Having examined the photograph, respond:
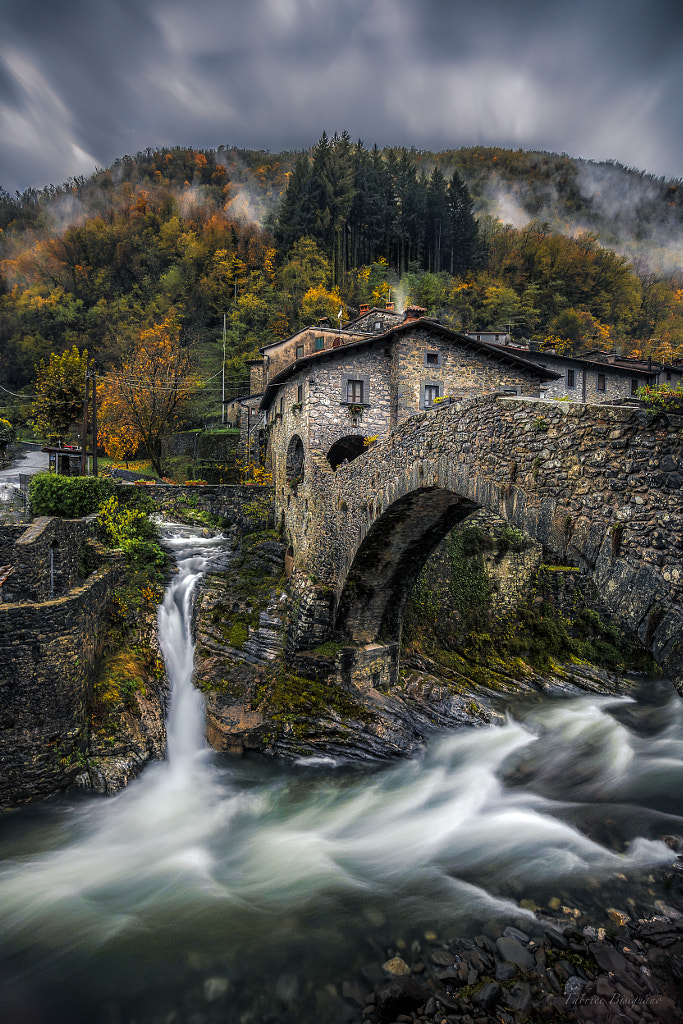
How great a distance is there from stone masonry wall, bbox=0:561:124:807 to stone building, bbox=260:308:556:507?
791 cm

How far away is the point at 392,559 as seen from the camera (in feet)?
40.9

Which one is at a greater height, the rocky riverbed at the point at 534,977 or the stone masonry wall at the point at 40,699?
the stone masonry wall at the point at 40,699

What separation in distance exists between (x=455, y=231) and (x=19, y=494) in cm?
4790

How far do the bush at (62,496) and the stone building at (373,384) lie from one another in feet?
19.9

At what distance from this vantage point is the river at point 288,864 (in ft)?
21.3

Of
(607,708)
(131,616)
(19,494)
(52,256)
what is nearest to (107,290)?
(52,256)

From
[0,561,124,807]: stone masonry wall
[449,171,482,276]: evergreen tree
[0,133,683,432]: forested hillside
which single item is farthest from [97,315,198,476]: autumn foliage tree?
[449,171,482,276]: evergreen tree

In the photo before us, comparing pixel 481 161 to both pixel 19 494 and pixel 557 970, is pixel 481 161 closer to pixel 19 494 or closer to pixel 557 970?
pixel 19 494

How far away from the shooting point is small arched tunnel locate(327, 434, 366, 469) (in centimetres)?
1758

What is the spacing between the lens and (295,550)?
15953 mm

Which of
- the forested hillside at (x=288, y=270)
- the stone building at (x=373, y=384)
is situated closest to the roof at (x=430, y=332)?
the stone building at (x=373, y=384)

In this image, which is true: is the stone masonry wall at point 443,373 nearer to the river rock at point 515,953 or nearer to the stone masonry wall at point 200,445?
the stone masonry wall at point 200,445

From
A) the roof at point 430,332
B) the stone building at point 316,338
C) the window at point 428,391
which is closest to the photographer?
the roof at point 430,332

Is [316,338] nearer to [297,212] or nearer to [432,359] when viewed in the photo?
[432,359]
